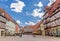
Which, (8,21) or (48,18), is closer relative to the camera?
(48,18)

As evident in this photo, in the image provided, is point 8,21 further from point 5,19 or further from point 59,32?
point 59,32

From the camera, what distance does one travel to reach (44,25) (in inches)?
1662

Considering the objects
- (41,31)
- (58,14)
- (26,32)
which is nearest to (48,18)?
(41,31)

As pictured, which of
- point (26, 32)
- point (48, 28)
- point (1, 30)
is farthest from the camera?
point (26, 32)

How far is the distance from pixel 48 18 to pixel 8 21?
9.67m

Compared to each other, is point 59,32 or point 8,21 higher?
point 8,21

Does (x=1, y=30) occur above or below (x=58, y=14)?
below

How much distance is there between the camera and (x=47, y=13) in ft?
134

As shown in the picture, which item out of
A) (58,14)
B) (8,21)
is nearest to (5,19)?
(8,21)

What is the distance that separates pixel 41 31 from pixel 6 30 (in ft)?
27.9

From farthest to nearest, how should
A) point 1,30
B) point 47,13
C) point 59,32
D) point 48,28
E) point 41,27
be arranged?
1. point 41,27
2. point 47,13
3. point 48,28
4. point 1,30
5. point 59,32

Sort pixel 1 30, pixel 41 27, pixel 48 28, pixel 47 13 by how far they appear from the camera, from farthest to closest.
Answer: pixel 41 27, pixel 47 13, pixel 48 28, pixel 1 30

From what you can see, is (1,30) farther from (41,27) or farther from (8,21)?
(41,27)

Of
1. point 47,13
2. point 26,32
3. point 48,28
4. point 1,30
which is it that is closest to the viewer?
point 1,30
